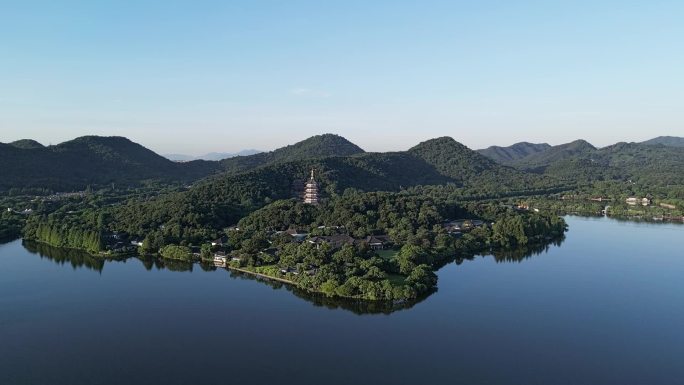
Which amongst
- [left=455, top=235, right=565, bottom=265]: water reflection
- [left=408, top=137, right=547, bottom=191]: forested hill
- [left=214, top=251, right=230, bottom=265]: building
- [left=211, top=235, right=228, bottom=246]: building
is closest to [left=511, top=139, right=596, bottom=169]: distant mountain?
[left=408, top=137, right=547, bottom=191]: forested hill

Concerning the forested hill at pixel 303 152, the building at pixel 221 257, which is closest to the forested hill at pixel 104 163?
the forested hill at pixel 303 152

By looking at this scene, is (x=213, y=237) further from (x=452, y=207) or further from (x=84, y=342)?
(x=452, y=207)

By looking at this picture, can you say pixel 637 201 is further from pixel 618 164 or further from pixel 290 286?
pixel 618 164

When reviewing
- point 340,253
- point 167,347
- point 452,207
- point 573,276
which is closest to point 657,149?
point 452,207

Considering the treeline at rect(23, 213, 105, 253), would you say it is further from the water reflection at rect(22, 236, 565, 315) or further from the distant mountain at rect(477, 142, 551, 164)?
the distant mountain at rect(477, 142, 551, 164)

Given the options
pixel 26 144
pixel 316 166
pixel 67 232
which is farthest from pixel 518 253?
pixel 26 144

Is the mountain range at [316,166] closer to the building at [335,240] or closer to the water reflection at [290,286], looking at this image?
the water reflection at [290,286]
